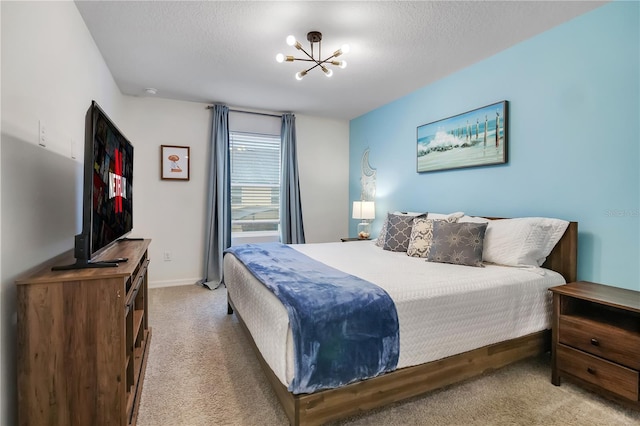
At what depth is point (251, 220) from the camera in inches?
187

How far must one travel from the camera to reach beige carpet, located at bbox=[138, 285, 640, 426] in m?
1.66


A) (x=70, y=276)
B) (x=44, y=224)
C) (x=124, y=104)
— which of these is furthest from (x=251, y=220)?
(x=70, y=276)

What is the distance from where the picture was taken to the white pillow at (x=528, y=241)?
7.55 ft

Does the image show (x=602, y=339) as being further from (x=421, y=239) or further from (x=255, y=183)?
(x=255, y=183)

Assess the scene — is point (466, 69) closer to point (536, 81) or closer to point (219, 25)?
point (536, 81)

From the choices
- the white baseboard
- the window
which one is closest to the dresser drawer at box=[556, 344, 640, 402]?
the window

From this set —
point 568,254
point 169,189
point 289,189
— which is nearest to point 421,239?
point 568,254

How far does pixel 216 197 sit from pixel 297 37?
2.44 m

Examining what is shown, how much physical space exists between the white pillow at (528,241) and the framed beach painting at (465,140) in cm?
69

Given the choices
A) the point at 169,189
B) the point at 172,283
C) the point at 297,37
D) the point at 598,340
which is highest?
the point at 297,37

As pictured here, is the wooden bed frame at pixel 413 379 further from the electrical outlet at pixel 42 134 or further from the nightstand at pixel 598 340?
the electrical outlet at pixel 42 134

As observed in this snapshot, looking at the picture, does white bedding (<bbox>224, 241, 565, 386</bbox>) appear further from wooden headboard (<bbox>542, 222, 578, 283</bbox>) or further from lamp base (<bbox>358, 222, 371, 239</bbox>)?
lamp base (<bbox>358, 222, 371, 239</bbox>)

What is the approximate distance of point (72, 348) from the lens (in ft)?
Result: 4.23

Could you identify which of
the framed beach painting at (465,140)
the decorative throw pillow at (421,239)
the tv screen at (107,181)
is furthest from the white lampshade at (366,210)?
the tv screen at (107,181)
